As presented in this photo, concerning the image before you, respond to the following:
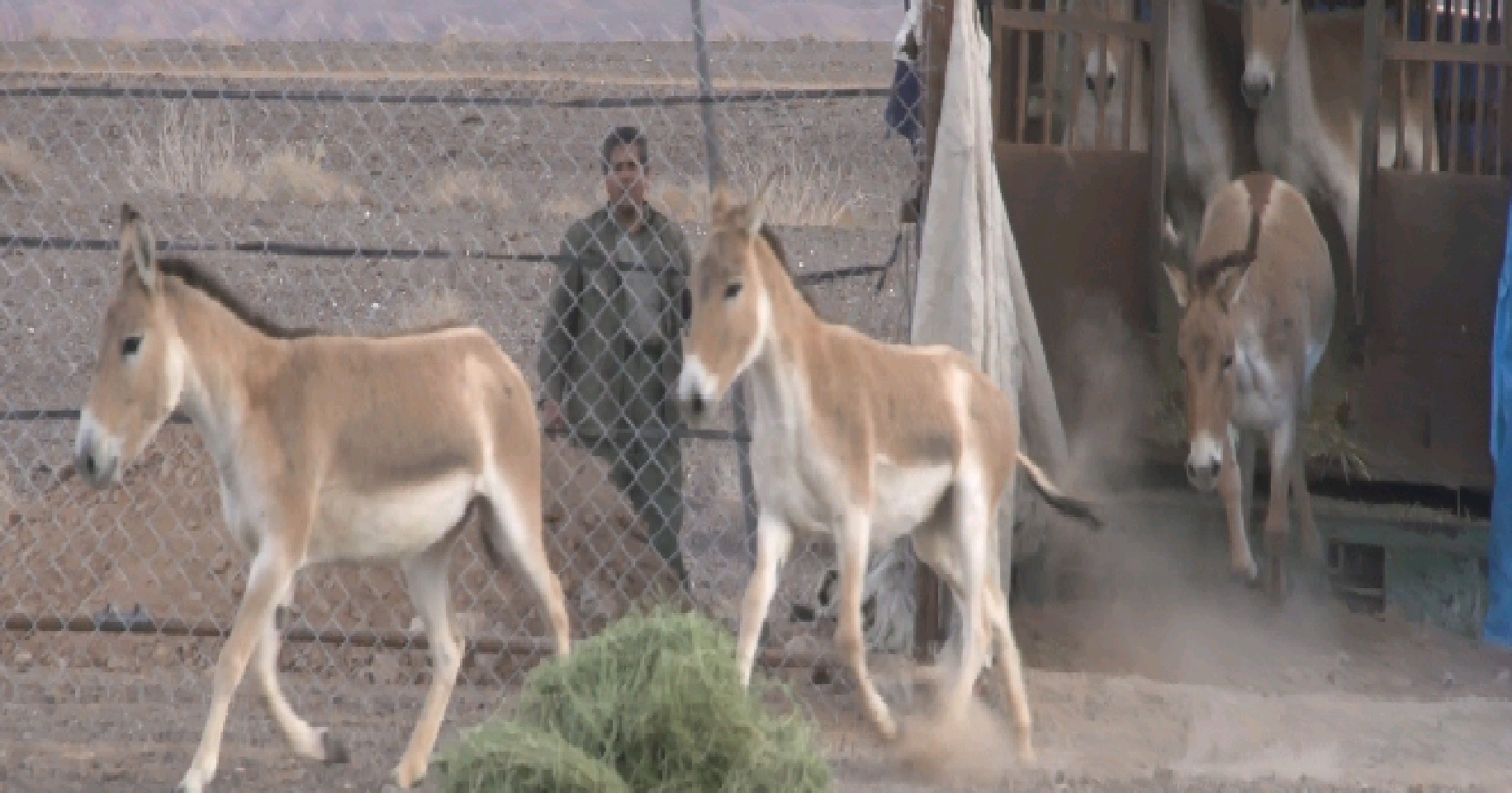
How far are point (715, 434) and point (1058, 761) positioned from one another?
78.2 inches

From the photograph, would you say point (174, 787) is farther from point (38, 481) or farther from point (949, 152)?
point (38, 481)

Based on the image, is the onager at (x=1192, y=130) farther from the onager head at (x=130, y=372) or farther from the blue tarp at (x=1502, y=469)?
the onager head at (x=130, y=372)

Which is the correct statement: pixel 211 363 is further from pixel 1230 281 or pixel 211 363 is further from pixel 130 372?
pixel 1230 281

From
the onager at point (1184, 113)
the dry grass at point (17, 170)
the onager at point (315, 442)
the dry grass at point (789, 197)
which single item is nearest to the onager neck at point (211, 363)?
the onager at point (315, 442)

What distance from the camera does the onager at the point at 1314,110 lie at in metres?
11.2

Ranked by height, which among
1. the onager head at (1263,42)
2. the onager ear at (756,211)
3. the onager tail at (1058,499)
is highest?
the onager head at (1263,42)

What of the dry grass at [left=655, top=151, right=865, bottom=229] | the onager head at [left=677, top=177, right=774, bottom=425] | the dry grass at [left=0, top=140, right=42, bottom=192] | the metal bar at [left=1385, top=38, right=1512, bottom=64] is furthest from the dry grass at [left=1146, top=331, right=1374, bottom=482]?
the dry grass at [left=0, top=140, right=42, bottom=192]

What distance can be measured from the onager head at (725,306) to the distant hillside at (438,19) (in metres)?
2.34

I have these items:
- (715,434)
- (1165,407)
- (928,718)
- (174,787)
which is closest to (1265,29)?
(1165,407)

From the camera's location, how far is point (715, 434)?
9031 millimetres

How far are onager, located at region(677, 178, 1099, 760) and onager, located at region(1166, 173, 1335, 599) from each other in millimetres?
1953

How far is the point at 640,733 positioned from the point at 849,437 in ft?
6.41

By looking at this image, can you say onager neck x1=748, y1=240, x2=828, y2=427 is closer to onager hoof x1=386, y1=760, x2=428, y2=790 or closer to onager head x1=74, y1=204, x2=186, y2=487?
onager hoof x1=386, y1=760, x2=428, y2=790

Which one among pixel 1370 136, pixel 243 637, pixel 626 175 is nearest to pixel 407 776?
pixel 243 637
